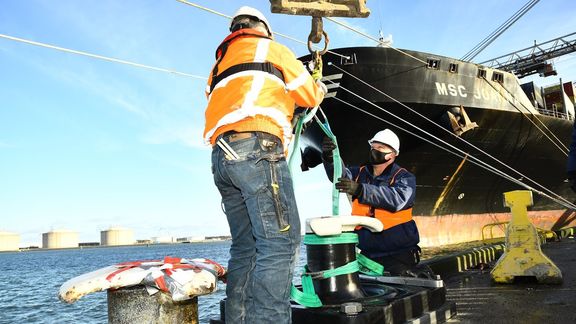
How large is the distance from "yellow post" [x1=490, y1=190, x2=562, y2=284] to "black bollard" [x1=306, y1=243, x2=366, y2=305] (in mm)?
2536

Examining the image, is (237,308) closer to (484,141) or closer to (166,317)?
(166,317)

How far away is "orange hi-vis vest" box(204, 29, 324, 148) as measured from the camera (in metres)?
2.12

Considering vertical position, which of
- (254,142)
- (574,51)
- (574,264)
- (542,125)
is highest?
(574,51)

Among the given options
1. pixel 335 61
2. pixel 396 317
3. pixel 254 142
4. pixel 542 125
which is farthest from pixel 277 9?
pixel 542 125

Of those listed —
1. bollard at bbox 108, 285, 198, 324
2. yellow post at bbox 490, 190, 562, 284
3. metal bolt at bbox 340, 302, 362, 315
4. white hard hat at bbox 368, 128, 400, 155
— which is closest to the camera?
bollard at bbox 108, 285, 198, 324

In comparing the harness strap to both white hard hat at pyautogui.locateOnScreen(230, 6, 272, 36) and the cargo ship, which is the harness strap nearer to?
white hard hat at pyautogui.locateOnScreen(230, 6, 272, 36)

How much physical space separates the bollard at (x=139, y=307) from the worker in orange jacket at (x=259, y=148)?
15.2 inches

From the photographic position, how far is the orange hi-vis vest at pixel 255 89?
2.12 m

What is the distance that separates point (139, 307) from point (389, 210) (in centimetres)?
236

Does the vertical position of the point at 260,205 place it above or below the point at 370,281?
above

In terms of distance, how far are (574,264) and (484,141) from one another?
31.0ft

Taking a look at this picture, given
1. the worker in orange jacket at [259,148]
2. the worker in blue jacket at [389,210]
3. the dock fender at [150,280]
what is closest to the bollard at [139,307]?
the dock fender at [150,280]

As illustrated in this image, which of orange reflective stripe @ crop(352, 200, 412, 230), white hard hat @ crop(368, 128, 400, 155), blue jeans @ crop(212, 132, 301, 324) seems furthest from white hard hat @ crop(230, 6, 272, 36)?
orange reflective stripe @ crop(352, 200, 412, 230)

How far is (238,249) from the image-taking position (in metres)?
2.43
